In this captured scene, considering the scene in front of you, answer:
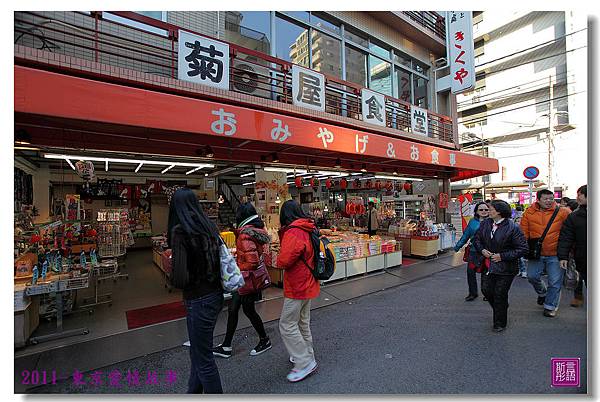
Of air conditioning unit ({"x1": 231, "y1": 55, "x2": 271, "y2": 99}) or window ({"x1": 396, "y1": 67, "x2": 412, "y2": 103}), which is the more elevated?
window ({"x1": 396, "y1": 67, "x2": 412, "y2": 103})

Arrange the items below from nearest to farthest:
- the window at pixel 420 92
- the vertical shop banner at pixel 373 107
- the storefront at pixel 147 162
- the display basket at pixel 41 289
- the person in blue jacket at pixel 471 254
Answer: the display basket at pixel 41 289 → the storefront at pixel 147 162 → the person in blue jacket at pixel 471 254 → the vertical shop banner at pixel 373 107 → the window at pixel 420 92

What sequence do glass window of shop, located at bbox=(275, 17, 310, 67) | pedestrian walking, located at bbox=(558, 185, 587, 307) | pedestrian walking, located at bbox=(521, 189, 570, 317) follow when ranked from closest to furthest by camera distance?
1. pedestrian walking, located at bbox=(558, 185, 587, 307)
2. pedestrian walking, located at bbox=(521, 189, 570, 317)
3. glass window of shop, located at bbox=(275, 17, 310, 67)

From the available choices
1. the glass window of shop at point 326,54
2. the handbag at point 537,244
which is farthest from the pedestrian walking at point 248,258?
the glass window of shop at point 326,54

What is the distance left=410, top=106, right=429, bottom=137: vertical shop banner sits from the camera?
9445 millimetres

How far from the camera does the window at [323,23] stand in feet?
29.7

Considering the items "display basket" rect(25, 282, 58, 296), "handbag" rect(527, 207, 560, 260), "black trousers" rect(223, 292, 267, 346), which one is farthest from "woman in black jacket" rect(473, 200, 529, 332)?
"display basket" rect(25, 282, 58, 296)

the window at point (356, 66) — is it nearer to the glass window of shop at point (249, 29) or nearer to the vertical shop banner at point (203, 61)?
the glass window of shop at point (249, 29)

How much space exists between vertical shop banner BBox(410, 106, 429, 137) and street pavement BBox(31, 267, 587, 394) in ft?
20.4

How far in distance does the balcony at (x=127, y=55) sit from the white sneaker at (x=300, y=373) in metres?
5.34

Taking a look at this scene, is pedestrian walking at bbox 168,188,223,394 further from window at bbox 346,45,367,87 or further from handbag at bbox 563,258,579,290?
window at bbox 346,45,367,87

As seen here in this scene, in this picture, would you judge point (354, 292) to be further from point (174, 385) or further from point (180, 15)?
point (180, 15)

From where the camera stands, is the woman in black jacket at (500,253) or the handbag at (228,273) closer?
the handbag at (228,273)

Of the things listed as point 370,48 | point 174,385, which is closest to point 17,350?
point 174,385

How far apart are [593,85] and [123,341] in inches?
278
